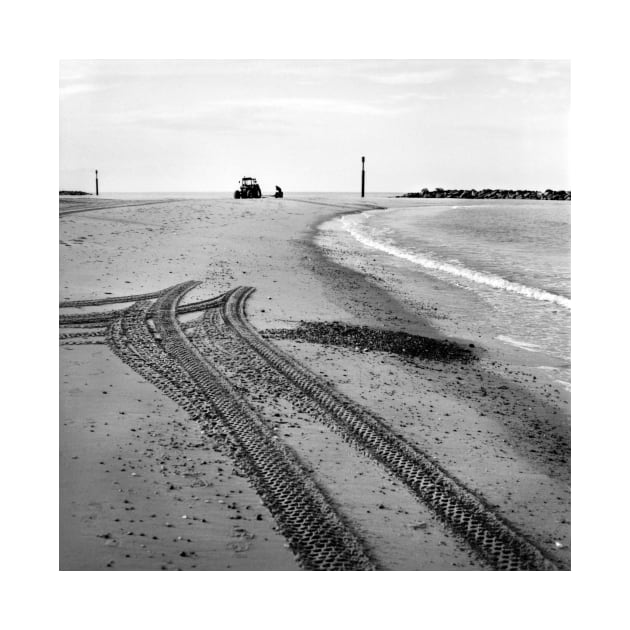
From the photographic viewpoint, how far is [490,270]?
6.85 meters

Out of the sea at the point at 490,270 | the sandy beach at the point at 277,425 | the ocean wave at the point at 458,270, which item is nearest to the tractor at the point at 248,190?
the sandy beach at the point at 277,425

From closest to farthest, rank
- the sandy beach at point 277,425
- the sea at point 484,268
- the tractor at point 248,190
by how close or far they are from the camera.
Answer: the sandy beach at point 277,425
the tractor at point 248,190
the sea at point 484,268

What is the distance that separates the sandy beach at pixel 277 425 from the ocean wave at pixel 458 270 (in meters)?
0.85

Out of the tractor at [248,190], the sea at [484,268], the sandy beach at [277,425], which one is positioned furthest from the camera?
the sea at [484,268]

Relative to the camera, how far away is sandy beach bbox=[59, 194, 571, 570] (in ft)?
Answer: 9.29

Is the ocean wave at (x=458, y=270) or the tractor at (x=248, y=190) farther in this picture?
the ocean wave at (x=458, y=270)

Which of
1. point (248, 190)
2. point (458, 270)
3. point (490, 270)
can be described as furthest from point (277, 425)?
point (490, 270)

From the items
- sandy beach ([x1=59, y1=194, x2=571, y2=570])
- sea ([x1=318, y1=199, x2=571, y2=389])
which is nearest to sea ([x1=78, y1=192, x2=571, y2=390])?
sea ([x1=318, y1=199, x2=571, y2=389])

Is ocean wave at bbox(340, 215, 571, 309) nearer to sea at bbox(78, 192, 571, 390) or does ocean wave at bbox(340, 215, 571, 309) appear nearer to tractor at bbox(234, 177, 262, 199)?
sea at bbox(78, 192, 571, 390)

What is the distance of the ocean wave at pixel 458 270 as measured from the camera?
17.7 ft

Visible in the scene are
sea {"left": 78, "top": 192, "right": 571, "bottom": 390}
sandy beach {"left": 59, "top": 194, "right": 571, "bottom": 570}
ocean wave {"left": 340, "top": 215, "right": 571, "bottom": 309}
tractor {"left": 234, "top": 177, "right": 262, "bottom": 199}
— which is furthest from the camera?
ocean wave {"left": 340, "top": 215, "right": 571, "bottom": 309}

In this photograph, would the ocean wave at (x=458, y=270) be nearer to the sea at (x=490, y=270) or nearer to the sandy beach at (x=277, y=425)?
the sea at (x=490, y=270)

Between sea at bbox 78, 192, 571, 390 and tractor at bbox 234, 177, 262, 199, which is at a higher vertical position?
tractor at bbox 234, 177, 262, 199
